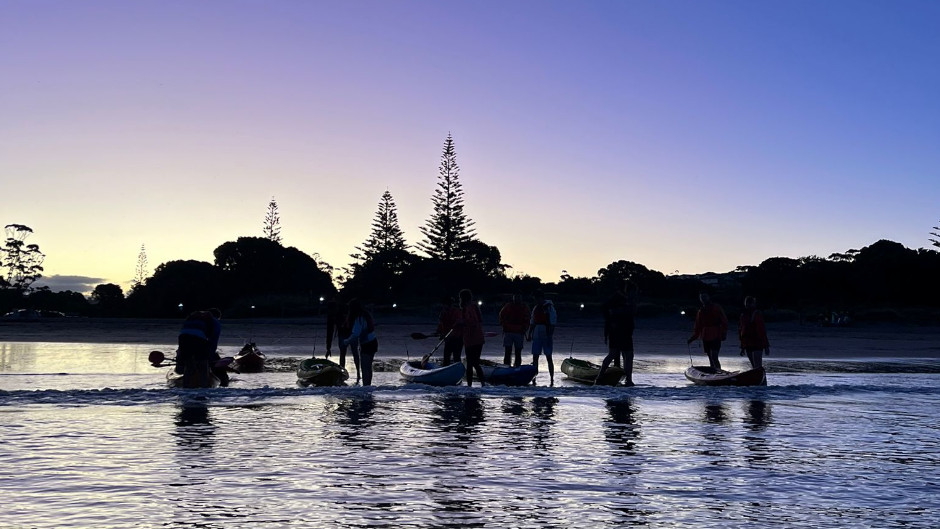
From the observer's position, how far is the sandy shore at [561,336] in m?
38.4

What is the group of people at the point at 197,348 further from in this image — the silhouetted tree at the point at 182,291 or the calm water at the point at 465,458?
the silhouetted tree at the point at 182,291

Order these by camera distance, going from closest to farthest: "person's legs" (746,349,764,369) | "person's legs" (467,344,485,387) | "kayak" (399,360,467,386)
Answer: "person's legs" (467,344,485,387) < "kayak" (399,360,467,386) < "person's legs" (746,349,764,369)

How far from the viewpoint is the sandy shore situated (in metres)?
38.4

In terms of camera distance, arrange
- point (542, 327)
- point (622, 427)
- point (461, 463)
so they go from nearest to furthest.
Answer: point (461, 463) → point (622, 427) → point (542, 327)

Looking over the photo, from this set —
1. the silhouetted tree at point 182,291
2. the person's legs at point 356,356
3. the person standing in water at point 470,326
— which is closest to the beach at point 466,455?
the person standing in water at point 470,326

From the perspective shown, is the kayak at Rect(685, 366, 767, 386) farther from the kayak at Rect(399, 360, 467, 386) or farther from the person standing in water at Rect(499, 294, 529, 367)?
the kayak at Rect(399, 360, 467, 386)

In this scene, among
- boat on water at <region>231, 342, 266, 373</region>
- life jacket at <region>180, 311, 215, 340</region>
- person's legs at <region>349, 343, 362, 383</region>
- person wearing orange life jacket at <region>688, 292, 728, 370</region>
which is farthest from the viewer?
boat on water at <region>231, 342, 266, 373</region>

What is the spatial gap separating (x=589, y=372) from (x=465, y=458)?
11.1 metres

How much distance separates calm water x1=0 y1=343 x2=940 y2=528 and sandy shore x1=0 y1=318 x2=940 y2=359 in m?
17.1

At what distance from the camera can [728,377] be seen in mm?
18906

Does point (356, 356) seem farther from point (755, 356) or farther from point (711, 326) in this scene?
point (755, 356)

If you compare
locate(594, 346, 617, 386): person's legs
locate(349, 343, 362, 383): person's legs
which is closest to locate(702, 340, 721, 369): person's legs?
locate(594, 346, 617, 386): person's legs

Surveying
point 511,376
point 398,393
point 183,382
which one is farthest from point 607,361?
point 183,382

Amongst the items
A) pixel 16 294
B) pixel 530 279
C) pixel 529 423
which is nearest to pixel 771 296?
pixel 530 279
